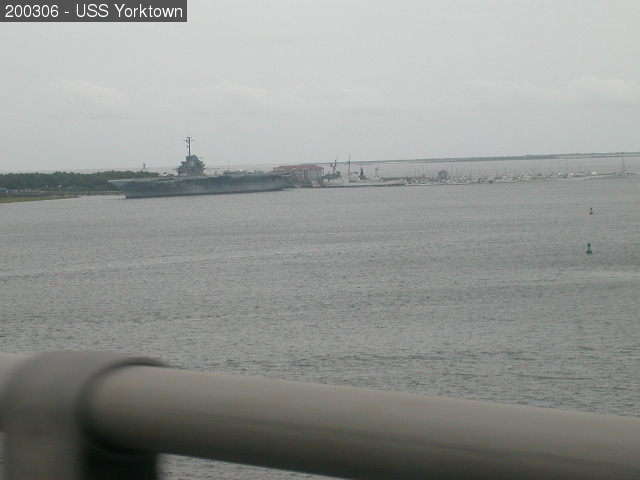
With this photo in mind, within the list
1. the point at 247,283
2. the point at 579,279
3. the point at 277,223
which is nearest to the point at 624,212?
the point at 277,223

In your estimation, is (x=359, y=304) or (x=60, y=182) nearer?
(x=359, y=304)

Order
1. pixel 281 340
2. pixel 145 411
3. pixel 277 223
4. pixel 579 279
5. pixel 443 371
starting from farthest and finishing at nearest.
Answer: pixel 277 223, pixel 579 279, pixel 281 340, pixel 443 371, pixel 145 411

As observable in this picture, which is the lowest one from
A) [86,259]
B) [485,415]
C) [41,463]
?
[86,259]

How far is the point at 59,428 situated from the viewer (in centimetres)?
111

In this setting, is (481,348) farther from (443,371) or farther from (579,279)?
(579,279)

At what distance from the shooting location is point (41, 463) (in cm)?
111

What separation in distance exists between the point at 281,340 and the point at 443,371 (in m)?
4.73

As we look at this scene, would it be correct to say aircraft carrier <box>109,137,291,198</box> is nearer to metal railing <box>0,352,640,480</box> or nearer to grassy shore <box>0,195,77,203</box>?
grassy shore <box>0,195,77,203</box>

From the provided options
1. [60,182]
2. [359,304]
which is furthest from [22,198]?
[359,304]

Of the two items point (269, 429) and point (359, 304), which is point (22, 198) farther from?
point (269, 429)

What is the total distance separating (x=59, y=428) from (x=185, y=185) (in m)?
95.2

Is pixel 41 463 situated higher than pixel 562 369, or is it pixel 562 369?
pixel 41 463

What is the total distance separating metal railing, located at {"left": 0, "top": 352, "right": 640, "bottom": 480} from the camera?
0.88 meters

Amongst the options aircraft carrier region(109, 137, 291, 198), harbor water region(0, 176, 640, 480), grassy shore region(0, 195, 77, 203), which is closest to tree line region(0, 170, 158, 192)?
grassy shore region(0, 195, 77, 203)
